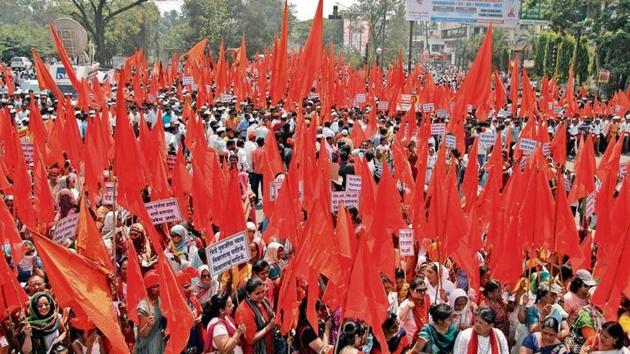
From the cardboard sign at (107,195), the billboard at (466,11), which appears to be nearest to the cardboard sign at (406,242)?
the cardboard sign at (107,195)

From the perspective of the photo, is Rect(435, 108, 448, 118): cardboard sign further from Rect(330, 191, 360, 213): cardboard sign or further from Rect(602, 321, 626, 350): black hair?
Rect(602, 321, 626, 350): black hair

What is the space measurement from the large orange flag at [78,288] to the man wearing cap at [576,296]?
3.49m

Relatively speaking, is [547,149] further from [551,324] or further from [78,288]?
[78,288]

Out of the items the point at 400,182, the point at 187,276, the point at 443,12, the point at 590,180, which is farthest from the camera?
the point at 443,12

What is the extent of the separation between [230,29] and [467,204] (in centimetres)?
4920

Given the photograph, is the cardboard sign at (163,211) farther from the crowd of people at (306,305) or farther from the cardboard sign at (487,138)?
the cardboard sign at (487,138)

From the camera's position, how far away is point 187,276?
19.8 ft

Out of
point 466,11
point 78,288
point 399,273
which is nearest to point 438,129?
point 399,273

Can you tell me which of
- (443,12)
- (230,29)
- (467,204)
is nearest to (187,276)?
(467,204)

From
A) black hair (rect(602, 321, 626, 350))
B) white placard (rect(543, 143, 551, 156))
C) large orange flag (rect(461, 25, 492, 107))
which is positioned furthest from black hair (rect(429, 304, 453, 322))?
white placard (rect(543, 143, 551, 156))

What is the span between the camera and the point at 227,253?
5.79 metres

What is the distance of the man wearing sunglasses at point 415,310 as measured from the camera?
566 cm

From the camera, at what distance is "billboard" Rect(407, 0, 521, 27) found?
36584 mm

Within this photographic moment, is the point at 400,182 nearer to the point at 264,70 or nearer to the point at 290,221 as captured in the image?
the point at 290,221
